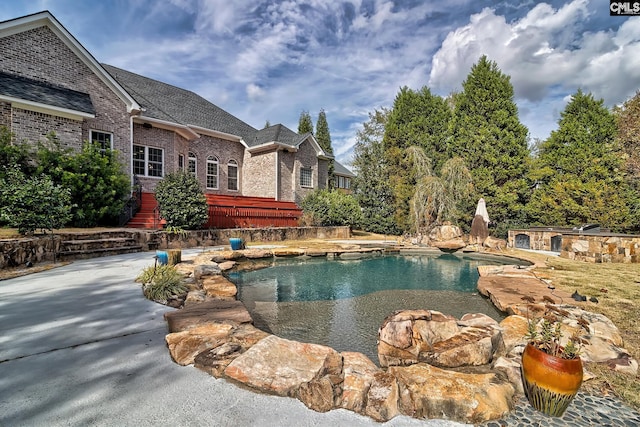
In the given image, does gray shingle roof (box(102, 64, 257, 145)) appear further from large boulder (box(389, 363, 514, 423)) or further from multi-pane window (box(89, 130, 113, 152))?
large boulder (box(389, 363, 514, 423))

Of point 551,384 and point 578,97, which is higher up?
point 578,97

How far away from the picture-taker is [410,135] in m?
18.6

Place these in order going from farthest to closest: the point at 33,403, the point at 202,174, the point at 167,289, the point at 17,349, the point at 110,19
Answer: the point at 202,174, the point at 110,19, the point at 167,289, the point at 17,349, the point at 33,403

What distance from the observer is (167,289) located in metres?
4.31

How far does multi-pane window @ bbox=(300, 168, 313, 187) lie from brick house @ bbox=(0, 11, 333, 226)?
7cm

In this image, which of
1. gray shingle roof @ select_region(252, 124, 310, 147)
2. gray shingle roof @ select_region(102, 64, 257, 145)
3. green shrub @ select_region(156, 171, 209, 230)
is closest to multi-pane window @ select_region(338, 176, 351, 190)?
gray shingle roof @ select_region(252, 124, 310, 147)

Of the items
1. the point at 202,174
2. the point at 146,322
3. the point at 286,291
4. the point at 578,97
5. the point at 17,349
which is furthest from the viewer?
the point at 202,174

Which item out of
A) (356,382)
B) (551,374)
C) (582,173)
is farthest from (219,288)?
(582,173)

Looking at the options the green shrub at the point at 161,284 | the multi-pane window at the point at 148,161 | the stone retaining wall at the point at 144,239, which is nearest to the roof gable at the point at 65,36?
the multi-pane window at the point at 148,161

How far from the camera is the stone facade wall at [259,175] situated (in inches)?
723

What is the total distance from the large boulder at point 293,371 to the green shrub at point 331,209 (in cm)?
Result: 1312

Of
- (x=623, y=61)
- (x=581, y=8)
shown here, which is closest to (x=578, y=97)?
(x=623, y=61)

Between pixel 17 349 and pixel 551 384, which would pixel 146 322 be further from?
pixel 551 384

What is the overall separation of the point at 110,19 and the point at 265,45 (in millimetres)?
5782
